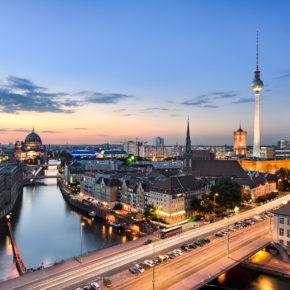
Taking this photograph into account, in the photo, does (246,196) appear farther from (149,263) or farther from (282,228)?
(149,263)

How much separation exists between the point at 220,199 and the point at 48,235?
900 inches

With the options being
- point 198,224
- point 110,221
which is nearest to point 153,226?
point 198,224

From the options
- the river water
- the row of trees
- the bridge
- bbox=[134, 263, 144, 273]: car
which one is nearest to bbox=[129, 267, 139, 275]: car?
bbox=[134, 263, 144, 273]: car

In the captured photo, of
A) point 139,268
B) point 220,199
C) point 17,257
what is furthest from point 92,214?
point 139,268

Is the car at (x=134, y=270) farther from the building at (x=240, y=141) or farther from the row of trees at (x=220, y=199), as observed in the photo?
the building at (x=240, y=141)

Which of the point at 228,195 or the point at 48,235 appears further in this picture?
the point at 228,195

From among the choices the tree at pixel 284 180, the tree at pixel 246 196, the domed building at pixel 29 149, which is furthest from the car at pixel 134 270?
the domed building at pixel 29 149

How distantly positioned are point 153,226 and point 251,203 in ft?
59.3

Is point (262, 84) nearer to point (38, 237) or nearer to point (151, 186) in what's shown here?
point (151, 186)

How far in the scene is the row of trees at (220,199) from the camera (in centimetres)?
3483

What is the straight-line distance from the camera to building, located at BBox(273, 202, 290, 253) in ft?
78.4

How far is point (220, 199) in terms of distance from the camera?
3678 cm

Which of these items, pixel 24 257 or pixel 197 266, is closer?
pixel 197 266

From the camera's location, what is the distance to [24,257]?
27.5 metres
